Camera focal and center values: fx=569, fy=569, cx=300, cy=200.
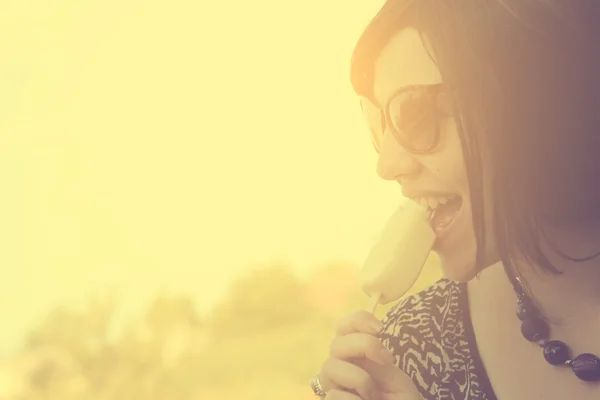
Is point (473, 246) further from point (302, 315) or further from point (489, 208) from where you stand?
point (302, 315)

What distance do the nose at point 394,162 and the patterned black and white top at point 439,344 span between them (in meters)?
0.37

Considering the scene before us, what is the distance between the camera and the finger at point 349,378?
86cm

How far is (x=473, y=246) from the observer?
0.98m

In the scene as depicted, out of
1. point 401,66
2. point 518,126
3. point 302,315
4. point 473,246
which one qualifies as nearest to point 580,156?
point 518,126

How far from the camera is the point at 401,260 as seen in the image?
1.00m

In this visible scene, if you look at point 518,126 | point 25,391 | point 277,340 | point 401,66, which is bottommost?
point 277,340

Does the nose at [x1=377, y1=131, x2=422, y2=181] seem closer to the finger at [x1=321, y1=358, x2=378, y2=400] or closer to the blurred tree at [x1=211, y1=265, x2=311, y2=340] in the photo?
the finger at [x1=321, y1=358, x2=378, y2=400]

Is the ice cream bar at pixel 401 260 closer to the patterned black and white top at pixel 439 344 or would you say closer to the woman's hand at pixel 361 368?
the woman's hand at pixel 361 368

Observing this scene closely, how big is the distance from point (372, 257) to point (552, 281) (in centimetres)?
34

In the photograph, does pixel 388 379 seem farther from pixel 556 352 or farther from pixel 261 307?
pixel 261 307

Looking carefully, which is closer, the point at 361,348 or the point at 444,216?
the point at 361,348

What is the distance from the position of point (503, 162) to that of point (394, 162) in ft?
0.60

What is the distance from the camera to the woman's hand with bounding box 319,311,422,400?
869 mm

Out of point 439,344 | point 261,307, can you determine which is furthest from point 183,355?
point 439,344
